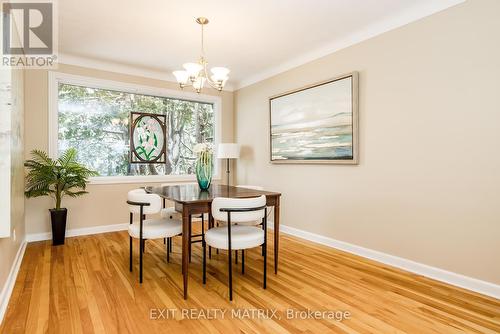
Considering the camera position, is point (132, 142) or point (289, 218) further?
point (132, 142)

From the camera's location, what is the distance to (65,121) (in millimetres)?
4227

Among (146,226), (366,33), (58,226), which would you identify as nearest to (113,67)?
(58,226)

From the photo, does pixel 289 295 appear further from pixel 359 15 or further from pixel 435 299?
pixel 359 15

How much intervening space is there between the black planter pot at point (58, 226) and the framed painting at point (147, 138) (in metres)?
1.30

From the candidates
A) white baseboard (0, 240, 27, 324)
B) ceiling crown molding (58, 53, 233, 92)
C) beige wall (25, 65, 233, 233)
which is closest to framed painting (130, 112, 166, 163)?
beige wall (25, 65, 233, 233)

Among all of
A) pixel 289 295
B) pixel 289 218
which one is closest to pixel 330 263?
pixel 289 295

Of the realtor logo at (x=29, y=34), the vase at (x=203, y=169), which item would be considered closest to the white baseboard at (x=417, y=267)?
the vase at (x=203, y=169)

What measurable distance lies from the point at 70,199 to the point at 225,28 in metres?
3.24

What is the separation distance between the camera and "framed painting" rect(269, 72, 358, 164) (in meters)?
3.47

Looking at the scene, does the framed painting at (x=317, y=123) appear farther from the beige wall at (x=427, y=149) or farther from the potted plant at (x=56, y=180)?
the potted plant at (x=56, y=180)

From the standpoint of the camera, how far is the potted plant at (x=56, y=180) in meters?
3.66

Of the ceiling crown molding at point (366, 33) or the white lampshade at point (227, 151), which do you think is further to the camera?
the white lampshade at point (227, 151)

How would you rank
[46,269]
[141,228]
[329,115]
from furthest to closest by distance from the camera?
1. [329,115]
2. [46,269]
3. [141,228]

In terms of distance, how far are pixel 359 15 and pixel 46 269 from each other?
4151 mm
